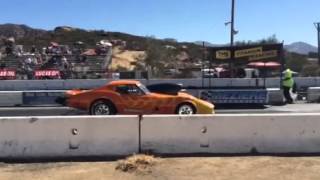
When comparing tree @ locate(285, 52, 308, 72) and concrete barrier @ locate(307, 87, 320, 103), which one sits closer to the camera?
concrete barrier @ locate(307, 87, 320, 103)

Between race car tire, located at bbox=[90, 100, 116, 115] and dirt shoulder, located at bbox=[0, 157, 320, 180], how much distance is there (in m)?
8.27

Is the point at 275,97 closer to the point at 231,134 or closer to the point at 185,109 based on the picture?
the point at 185,109

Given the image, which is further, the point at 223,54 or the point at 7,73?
the point at 7,73

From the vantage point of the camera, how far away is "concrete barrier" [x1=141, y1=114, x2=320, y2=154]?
1097cm

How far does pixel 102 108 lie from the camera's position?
61.3ft

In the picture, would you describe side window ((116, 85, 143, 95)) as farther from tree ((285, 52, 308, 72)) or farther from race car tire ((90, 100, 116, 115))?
tree ((285, 52, 308, 72))

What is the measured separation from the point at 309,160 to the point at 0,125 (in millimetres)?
5362

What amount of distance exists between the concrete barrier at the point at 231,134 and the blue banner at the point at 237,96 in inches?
573

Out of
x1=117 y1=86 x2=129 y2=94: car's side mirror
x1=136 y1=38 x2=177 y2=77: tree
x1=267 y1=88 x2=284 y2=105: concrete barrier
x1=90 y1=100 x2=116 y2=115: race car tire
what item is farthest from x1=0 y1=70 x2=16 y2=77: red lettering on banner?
x1=117 y1=86 x2=129 y2=94: car's side mirror

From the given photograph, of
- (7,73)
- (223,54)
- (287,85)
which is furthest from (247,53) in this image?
(7,73)

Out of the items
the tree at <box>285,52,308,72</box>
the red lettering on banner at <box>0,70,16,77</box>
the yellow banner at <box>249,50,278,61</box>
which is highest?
the tree at <box>285,52,308,72</box>

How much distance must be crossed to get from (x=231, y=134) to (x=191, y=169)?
1.66 metres

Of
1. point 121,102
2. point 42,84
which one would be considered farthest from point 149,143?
point 42,84

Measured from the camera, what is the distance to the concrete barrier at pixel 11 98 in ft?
90.0
